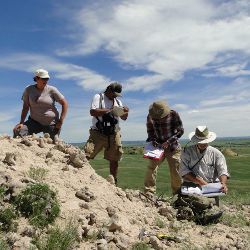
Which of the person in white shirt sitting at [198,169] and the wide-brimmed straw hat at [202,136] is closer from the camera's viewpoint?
the person in white shirt sitting at [198,169]

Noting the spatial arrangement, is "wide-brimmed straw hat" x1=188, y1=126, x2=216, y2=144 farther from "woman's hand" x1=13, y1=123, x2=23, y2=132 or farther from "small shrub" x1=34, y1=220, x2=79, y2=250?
"woman's hand" x1=13, y1=123, x2=23, y2=132

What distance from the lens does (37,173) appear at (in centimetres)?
745

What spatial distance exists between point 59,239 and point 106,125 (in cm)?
386

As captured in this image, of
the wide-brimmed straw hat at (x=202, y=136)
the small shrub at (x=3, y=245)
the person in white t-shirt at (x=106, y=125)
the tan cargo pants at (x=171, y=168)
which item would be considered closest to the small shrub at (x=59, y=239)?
the small shrub at (x=3, y=245)

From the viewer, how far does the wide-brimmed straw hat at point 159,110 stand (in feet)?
30.7

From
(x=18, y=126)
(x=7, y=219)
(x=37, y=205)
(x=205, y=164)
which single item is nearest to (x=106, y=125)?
(x=18, y=126)

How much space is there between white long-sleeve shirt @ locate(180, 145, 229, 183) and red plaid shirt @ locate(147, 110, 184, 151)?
0.77 metres

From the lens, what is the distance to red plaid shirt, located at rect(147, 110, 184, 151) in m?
9.43

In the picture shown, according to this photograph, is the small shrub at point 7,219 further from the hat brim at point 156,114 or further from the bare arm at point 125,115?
the hat brim at point 156,114

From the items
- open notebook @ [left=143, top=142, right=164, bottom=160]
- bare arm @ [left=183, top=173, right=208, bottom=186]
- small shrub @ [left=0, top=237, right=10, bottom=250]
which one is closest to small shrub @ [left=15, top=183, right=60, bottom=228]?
small shrub @ [left=0, top=237, right=10, bottom=250]

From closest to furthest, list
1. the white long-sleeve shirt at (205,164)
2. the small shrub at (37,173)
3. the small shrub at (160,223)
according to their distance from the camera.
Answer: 1. the small shrub at (37,173)
2. the small shrub at (160,223)
3. the white long-sleeve shirt at (205,164)

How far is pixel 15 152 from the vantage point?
8.06 m

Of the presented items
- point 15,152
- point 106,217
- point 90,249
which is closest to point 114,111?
point 15,152

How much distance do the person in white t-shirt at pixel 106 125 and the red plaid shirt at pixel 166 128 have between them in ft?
1.91
